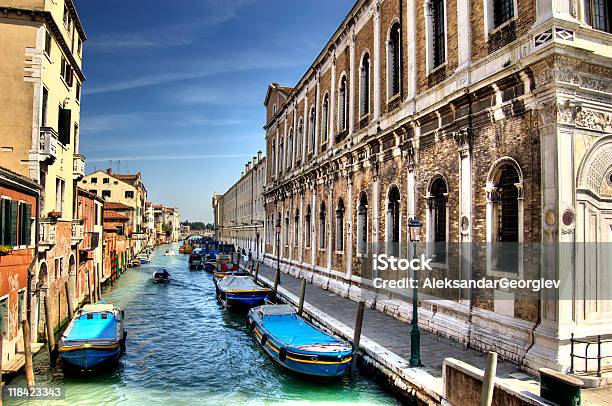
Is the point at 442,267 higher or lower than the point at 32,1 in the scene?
lower

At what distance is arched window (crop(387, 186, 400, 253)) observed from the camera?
14141mm

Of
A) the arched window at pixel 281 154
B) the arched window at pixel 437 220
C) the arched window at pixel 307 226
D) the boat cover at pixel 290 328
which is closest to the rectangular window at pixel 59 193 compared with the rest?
the boat cover at pixel 290 328

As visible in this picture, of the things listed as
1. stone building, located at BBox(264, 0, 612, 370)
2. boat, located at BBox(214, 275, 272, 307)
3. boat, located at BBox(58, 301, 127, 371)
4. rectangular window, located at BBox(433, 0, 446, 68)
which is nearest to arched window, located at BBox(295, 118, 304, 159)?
boat, located at BBox(214, 275, 272, 307)

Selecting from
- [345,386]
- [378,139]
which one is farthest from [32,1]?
[345,386]

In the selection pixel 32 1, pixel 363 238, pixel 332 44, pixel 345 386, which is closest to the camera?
pixel 345 386

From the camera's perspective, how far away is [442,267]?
11367mm

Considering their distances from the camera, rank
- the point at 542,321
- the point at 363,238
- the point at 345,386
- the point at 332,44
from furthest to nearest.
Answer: the point at 332,44 < the point at 363,238 < the point at 345,386 < the point at 542,321

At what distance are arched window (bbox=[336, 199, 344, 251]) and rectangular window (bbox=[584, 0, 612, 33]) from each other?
452 inches

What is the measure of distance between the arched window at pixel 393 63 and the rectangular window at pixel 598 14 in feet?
20.5

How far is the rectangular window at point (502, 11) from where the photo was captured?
9375 mm

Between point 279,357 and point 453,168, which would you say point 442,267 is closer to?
point 453,168

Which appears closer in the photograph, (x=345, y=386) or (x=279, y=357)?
(x=345, y=386)

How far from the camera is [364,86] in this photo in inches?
685

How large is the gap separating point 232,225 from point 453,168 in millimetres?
53496
